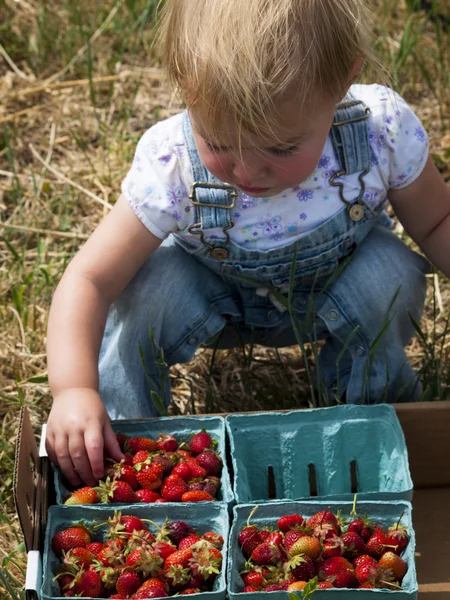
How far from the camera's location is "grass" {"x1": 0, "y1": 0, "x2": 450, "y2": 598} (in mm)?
1876

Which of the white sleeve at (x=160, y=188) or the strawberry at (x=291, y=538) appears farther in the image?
the white sleeve at (x=160, y=188)

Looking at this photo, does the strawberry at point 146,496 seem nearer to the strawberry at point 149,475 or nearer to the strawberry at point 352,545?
the strawberry at point 149,475

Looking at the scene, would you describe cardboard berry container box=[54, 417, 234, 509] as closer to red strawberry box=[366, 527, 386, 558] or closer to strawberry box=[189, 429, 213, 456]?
strawberry box=[189, 429, 213, 456]

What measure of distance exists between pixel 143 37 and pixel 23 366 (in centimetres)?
131

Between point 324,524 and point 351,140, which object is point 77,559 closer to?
point 324,524

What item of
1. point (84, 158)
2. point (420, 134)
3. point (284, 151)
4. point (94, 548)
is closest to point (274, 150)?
point (284, 151)

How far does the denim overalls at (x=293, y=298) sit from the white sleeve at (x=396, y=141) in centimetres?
3

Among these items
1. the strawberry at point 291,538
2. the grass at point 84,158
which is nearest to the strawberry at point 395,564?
the strawberry at point 291,538

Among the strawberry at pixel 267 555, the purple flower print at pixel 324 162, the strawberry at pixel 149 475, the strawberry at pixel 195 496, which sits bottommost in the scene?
the strawberry at pixel 267 555

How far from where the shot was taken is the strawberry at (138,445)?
1440 mm

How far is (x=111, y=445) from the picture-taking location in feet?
4.65

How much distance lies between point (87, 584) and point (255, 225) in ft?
2.15

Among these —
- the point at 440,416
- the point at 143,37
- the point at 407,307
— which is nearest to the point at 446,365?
the point at 407,307

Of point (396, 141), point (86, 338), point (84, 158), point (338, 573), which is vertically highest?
point (84, 158)
